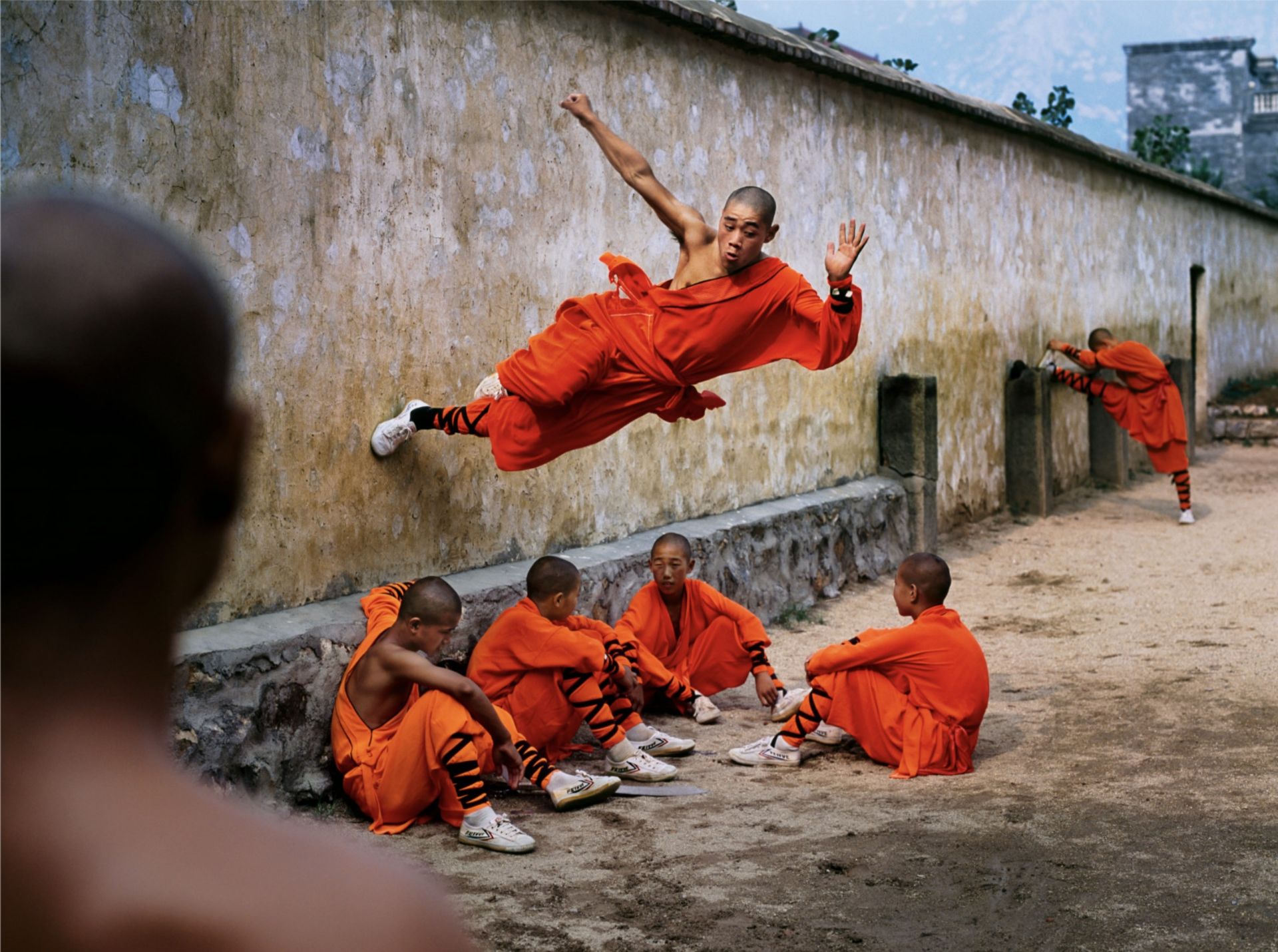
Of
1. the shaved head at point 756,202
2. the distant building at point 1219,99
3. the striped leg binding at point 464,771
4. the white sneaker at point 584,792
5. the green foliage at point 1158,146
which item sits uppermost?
the distant building at point 1219,99

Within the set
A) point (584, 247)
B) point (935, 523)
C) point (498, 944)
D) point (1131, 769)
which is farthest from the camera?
point (935, 523)

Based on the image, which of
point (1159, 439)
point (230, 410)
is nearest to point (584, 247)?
point (230, 410)

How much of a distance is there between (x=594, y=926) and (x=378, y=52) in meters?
3.21

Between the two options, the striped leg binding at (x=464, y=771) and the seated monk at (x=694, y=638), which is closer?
the striped leg binding at (x=464, y=771)

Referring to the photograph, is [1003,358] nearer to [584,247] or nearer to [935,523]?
[935,523]

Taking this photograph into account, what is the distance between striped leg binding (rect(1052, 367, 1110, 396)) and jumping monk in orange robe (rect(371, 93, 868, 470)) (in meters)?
7.14

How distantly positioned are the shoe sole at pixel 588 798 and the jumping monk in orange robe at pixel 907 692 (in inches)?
27.9

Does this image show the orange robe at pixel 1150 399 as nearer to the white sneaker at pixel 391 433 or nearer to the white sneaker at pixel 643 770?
the white sneaker at pixel 643 770

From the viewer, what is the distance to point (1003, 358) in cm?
1143

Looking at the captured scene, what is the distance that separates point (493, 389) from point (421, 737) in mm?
1411

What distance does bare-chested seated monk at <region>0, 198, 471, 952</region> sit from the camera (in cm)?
70

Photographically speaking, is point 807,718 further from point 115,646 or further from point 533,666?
point 115,646

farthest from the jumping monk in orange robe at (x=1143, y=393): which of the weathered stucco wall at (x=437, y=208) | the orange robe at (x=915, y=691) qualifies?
the orange robe at (x=915, y=691)

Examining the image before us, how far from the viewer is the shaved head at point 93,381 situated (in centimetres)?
72
